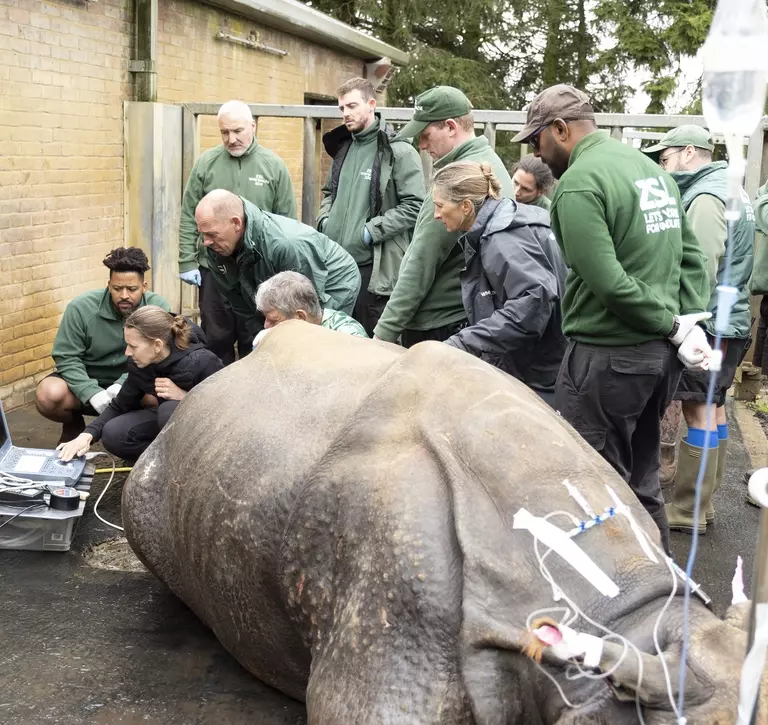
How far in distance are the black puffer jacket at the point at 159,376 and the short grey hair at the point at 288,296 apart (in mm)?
935

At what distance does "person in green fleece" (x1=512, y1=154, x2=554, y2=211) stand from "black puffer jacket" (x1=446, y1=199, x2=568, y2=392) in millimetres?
1530

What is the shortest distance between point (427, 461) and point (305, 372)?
86 cm

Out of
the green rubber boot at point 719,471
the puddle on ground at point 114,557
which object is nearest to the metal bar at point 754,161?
the green rubber boot at point 719,471

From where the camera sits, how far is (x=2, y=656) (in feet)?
12.7

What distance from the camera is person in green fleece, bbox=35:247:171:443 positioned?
234 inches

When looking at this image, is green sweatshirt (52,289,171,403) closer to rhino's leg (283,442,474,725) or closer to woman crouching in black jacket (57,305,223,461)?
woman crouching in black jacket (57,305,223,461)

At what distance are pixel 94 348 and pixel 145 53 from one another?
13.8 ft

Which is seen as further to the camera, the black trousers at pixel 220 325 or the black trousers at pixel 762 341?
the black trousers at pixel 762 341

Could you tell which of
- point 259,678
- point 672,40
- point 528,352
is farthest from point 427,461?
point 672,40

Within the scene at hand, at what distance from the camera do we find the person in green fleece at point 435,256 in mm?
5082

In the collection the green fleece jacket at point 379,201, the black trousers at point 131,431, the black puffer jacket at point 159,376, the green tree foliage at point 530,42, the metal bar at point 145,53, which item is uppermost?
the green tree foliage at point 530,42

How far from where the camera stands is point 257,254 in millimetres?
5691

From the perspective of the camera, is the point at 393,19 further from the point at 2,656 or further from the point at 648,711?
the point at 648,711

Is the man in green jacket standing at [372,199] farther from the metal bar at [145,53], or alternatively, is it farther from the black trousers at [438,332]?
the metal bar at [145,53]
